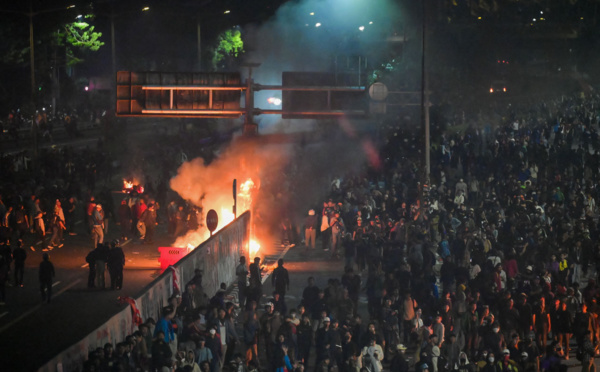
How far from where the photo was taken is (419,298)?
1736 centimetres

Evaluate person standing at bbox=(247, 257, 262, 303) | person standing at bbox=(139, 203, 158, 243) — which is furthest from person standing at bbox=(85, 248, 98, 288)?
person standing at bbox=(139, 203, 158, 243)

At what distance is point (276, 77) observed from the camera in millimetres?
68812

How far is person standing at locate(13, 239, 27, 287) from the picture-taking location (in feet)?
68.5

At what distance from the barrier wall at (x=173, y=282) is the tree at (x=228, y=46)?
2205 inches

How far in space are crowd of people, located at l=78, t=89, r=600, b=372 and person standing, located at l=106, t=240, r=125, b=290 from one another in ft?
8.51

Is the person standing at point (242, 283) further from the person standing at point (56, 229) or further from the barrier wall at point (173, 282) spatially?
the person standing at point (56, 229)

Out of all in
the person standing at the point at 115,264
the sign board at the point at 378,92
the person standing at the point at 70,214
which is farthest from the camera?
the person standing at the point at 70,214

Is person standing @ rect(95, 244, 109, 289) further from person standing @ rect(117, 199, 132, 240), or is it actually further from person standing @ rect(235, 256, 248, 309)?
person standing @ rect(117, 199, 132, 240)

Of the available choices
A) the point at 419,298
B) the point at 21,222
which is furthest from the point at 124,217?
the point at 419,298

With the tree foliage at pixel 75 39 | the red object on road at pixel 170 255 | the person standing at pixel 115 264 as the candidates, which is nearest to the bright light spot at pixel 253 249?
the red object on road at pixel 170 255

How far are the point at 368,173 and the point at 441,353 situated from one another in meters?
20.4

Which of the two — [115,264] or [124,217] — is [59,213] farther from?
[115,264]

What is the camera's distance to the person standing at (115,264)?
21.2m

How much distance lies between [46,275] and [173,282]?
3540mm
